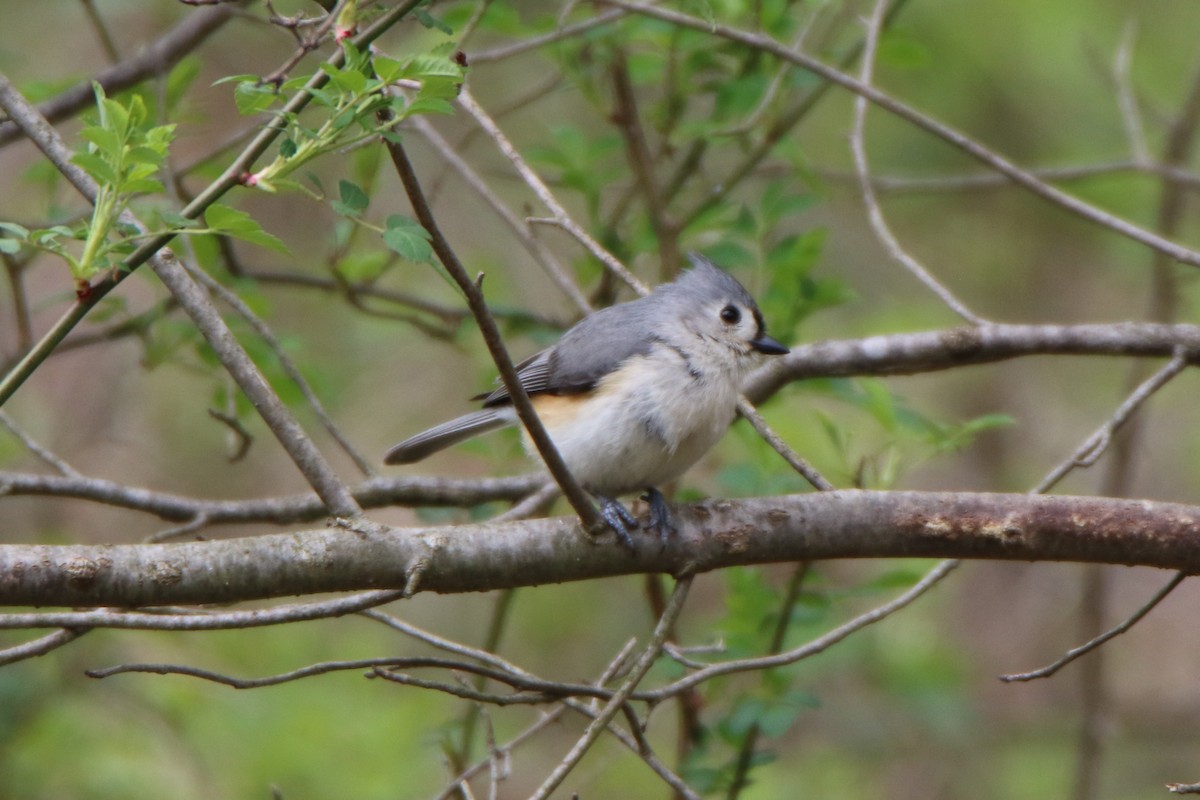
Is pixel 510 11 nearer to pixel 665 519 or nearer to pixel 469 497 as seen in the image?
pixel 469 497

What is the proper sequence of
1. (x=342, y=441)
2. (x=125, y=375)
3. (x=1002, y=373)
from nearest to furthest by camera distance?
(x=342, y=441) → (x=125, y=375) → (x=1002, y=373)

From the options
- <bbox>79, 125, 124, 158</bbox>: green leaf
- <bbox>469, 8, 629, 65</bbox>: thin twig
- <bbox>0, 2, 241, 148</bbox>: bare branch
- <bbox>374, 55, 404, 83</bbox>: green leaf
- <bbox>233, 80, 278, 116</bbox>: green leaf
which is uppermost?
<bbox>469, 8, 629, 65</bbox>: thin twig

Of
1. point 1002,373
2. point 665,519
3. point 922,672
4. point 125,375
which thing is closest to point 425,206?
point 665,519

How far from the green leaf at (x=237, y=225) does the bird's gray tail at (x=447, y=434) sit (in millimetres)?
2045

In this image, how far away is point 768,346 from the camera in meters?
3.64

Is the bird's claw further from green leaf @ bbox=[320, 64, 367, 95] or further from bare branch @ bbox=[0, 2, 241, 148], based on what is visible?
bare branch @ bbox=[0, 2, 241, 148]

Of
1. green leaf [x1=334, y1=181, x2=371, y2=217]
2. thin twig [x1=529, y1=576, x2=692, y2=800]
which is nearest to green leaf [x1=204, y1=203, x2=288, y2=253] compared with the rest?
green leaf [x1=334, y1=181, x2=371, y2=217]

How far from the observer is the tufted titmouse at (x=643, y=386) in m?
3.43

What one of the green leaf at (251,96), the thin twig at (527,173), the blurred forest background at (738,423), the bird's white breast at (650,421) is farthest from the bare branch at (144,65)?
the green leaf at (251,96)

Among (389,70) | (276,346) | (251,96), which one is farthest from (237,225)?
(276,346)

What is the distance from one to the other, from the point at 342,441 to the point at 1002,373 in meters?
5.68

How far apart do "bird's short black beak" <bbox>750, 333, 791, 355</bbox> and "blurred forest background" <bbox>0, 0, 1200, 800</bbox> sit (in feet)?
0.78

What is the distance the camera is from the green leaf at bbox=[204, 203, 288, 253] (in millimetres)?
1902

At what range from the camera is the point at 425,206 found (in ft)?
6.08
